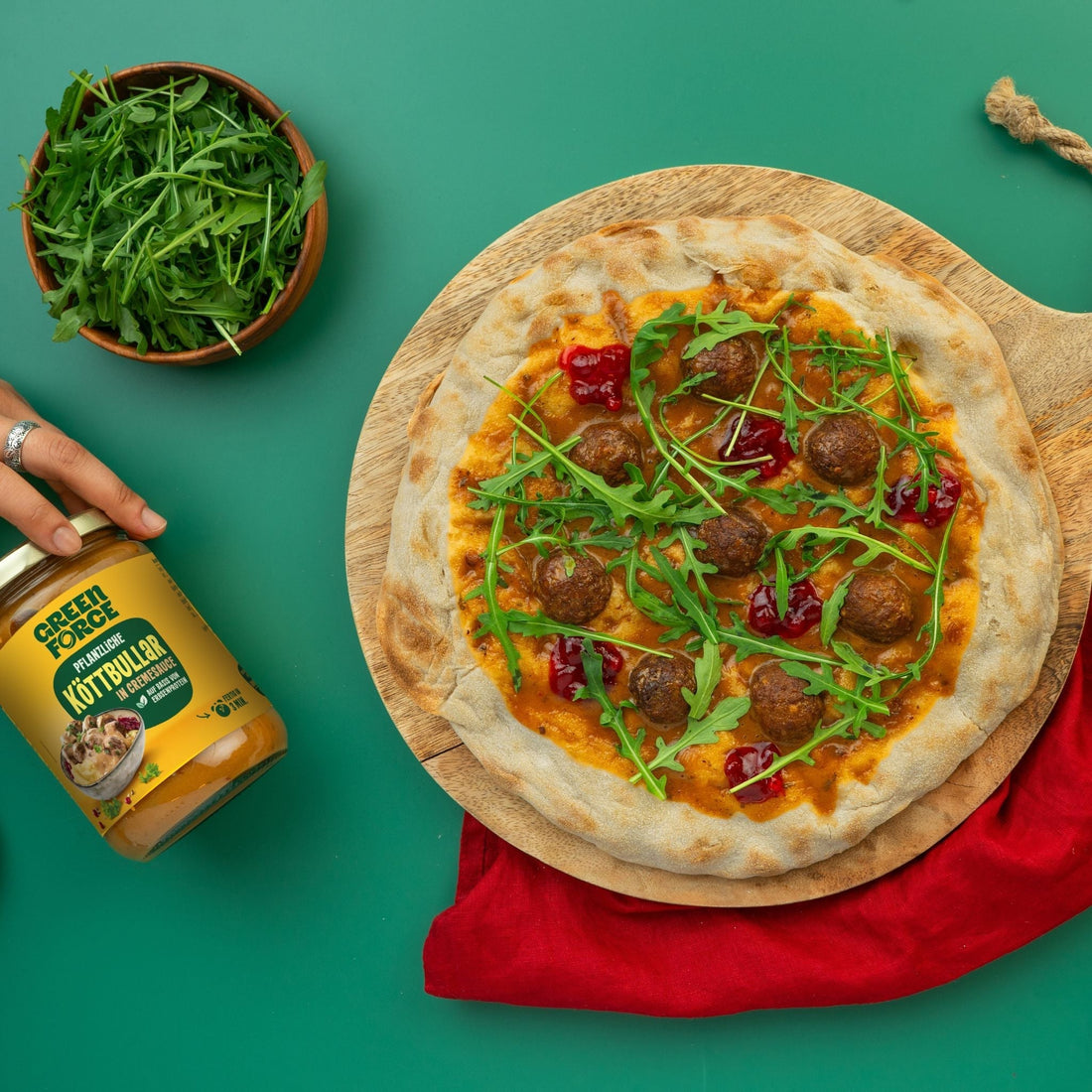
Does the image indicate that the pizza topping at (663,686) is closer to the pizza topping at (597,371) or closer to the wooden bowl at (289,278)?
the pizza topping at (597,371)

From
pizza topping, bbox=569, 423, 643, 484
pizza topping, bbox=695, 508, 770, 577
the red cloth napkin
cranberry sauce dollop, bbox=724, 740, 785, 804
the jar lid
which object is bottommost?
the red cloth napkin

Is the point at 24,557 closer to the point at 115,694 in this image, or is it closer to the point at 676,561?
the point at 115,694

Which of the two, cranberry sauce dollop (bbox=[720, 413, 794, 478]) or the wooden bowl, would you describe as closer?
cranberry sauce dollop (bbox=[720, 413, 794, 478])

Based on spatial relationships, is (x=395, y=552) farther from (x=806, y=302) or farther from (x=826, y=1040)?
(x=826, y=1040)

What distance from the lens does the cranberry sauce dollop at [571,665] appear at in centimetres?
324

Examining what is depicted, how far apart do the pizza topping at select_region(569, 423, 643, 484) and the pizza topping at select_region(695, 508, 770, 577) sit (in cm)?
34

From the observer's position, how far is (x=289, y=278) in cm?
355

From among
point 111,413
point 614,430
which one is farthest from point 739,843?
point 111,413

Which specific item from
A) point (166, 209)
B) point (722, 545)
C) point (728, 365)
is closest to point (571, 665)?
point (722, 545)

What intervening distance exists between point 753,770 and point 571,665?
755 millimetres

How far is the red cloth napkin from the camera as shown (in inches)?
132

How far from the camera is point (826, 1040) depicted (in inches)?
152

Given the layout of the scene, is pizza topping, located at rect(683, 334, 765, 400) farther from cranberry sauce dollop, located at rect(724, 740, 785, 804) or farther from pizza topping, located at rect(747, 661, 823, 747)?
cranberry sauce dollop, located at rect(724, 740, 785, 804)

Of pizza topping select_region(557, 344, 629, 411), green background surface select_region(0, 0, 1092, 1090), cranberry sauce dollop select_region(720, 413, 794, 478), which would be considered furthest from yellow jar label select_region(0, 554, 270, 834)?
cranberry sauce dollop select_region(720, 413, 794, 478)
